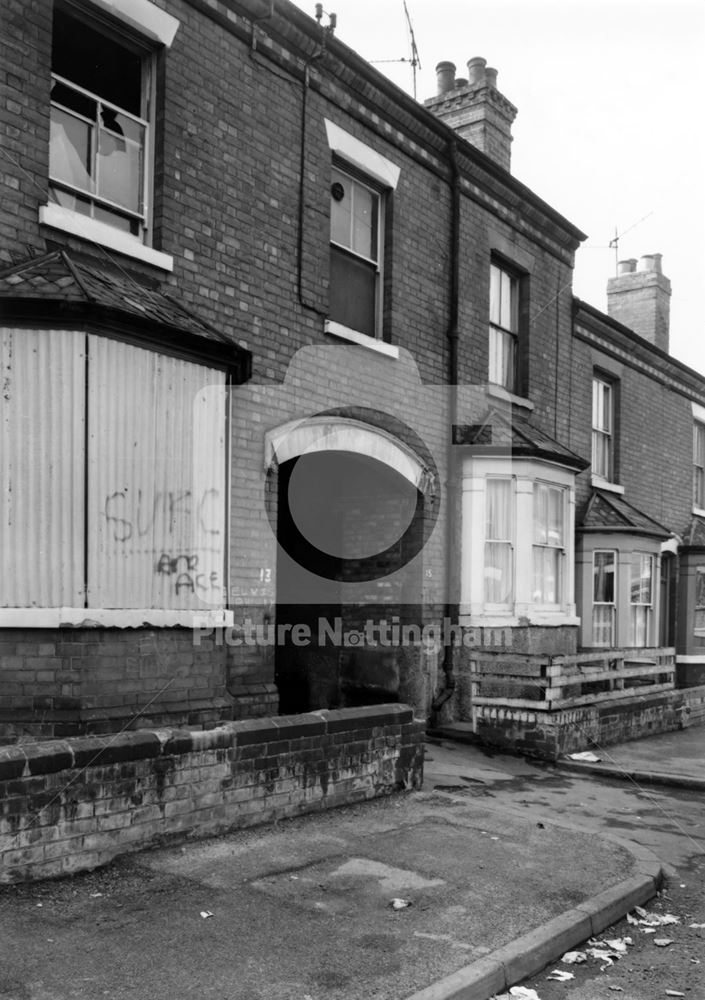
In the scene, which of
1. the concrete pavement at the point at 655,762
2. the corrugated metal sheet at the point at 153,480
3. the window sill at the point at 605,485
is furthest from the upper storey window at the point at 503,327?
the corrugated metal sheet at the point at 153,480

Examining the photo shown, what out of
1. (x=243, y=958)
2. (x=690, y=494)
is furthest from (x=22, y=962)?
(x=690, y=494)

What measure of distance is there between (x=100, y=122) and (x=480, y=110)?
24.3ft

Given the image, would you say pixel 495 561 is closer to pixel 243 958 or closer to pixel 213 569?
pixel 213 569

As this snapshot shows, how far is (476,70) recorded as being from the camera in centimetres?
1359

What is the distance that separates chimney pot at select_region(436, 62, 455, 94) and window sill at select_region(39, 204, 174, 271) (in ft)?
26.8

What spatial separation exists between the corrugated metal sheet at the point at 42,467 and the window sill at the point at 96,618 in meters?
0.07

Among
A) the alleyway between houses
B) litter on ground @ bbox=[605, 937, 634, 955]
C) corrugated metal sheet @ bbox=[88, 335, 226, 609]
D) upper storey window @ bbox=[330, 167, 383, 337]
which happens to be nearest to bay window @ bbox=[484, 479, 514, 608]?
upper storey window @ bbox=[330, 167, 383, 337]

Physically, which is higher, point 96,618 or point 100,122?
point 100,122

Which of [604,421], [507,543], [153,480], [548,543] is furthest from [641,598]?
[153,480]

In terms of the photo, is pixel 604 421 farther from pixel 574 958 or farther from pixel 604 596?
pixel 574 958

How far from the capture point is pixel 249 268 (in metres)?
8.56

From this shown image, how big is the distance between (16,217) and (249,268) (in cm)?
240

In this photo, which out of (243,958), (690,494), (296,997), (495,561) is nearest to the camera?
(296,997)

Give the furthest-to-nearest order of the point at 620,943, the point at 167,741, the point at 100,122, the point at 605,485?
1. the point at 605,485
2. the point at 100,122
3. the point at 167,741
4. the point at 620,943
